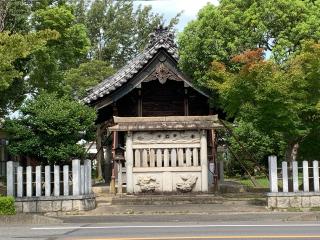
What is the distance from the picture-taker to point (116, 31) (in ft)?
172

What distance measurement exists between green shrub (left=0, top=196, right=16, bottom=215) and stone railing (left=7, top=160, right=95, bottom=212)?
2.12 metres

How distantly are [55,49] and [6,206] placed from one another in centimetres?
1072

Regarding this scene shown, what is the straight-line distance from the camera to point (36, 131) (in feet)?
65.8

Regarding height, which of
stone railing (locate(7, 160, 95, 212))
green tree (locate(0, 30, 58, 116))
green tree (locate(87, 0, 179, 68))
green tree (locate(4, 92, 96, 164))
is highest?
green tree (locate(87, 0, 179, 68))

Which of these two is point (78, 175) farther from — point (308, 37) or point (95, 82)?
point (95, 82)

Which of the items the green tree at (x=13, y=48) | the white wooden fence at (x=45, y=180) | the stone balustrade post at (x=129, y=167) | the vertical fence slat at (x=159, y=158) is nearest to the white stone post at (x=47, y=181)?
the white wooden fence at (x=45, y=180)

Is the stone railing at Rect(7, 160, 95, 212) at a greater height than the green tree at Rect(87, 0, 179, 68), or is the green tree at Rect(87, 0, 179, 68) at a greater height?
the green tree at Rect(87, 0, 179, 68)

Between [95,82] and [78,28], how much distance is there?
18329 millimetres

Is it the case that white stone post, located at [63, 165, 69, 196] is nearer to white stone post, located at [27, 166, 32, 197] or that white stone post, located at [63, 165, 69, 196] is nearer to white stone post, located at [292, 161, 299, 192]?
white stone post, located at [27, 166, 32, 197]

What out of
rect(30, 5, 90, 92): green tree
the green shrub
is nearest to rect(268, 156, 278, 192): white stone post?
the green shrub

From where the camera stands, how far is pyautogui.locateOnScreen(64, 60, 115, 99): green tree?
44312 millimetres

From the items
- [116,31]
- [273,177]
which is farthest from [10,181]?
[116,31]

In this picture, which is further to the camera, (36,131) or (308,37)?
(308,37)

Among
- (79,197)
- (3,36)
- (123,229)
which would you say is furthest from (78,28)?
(123,229)
